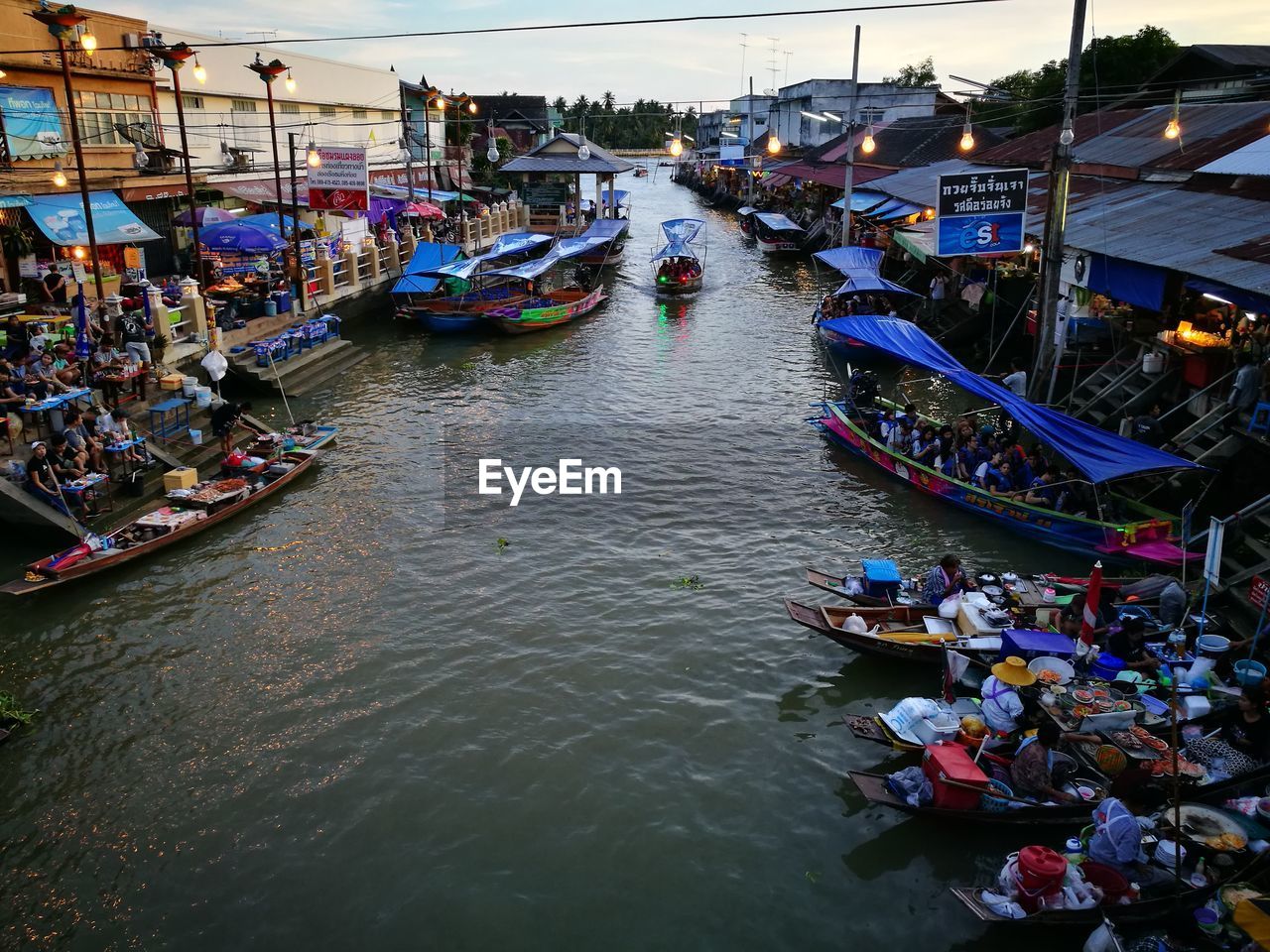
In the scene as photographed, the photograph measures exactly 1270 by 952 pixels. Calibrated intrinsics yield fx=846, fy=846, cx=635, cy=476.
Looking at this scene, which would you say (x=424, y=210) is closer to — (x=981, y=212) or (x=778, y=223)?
(x=778, y=223)

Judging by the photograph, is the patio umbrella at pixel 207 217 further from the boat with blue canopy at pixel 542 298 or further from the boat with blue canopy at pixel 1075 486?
the boat with blue canopy at pixel 1075 486

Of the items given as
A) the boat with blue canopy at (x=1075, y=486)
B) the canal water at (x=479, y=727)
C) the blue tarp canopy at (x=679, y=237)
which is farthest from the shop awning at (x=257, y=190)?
the boat with blue canopy at (x=1075, y=486)

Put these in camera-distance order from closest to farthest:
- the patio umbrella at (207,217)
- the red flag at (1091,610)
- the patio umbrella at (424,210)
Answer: the red flag at (1091,610) → the patio umbrella at (207,217) → the patio umbrella at (424,210)

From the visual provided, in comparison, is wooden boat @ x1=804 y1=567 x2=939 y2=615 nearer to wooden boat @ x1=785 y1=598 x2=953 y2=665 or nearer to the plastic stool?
wooden boat @ x1=785 y1=598 x2=953 y2=665

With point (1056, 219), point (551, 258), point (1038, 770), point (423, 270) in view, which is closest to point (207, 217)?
point (423, 270)

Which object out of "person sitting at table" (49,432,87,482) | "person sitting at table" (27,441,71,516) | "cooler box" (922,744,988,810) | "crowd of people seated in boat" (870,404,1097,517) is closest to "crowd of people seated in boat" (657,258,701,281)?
"crowd of people seated in boat" (870,404,1097,517)

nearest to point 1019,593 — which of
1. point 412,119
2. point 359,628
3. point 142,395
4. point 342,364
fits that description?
point 359,628

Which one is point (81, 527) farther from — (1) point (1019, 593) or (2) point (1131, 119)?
(2) point (1131, 119)
